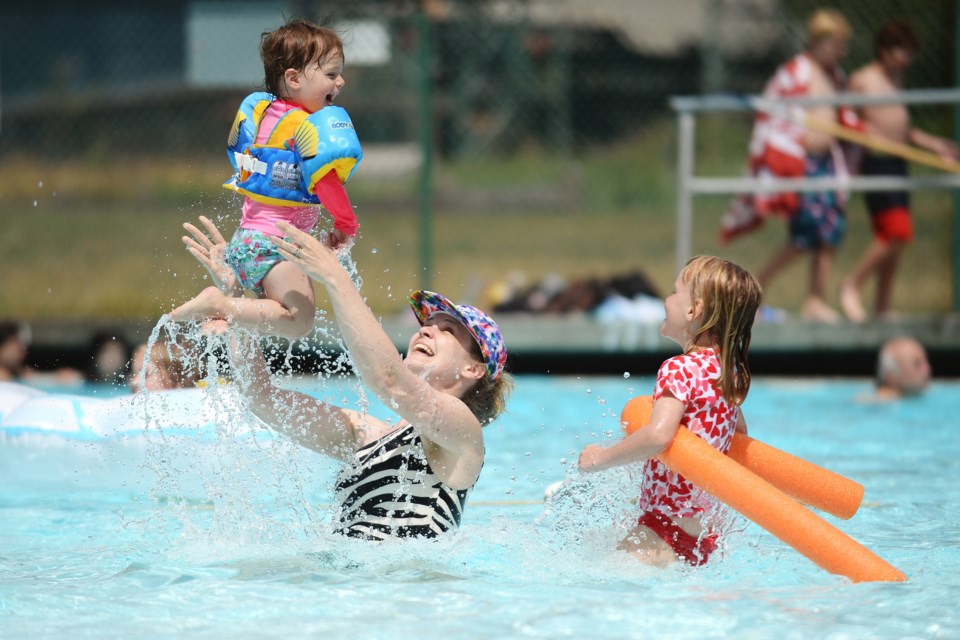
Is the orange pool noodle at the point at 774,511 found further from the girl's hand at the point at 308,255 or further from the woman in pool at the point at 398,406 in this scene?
the girl's hand at the point at 308,255

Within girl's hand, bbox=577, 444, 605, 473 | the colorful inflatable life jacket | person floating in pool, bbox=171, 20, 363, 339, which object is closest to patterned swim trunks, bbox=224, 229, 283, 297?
person floating in pool, bbox=171, 20, 363, 339

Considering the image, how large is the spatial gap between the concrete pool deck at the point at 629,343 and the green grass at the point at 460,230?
83 cm

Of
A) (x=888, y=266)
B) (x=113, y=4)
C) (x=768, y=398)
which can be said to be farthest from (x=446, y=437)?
(x=113, y=4)

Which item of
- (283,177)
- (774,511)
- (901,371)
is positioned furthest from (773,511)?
(901,371)

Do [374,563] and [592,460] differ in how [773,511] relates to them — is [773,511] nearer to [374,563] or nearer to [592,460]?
[592,460]

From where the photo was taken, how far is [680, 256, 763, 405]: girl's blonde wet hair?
4082 mm

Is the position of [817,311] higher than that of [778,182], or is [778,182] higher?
[778,182]

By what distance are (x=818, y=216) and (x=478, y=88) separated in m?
4.51

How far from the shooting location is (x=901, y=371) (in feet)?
27.2

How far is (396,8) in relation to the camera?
1280 centimetres

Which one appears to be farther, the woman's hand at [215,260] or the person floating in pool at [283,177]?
the woman's hand at [215,260]

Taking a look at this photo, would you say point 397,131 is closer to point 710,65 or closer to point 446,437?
point 710,65

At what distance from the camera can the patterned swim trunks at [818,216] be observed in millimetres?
9117

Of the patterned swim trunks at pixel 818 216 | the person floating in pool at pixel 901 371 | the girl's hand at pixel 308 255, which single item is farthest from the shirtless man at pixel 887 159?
the girl's hand at pixel 308 255
